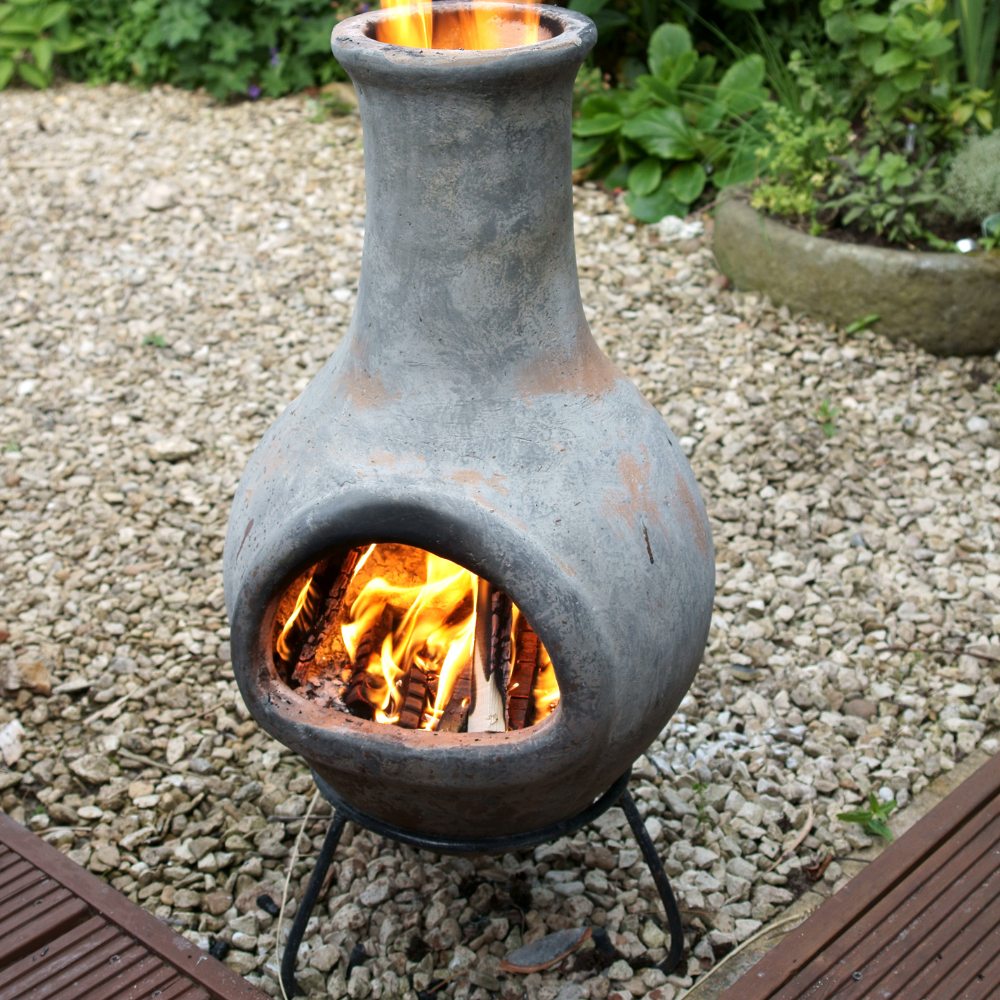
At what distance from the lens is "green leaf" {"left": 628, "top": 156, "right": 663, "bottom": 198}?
14.3ft

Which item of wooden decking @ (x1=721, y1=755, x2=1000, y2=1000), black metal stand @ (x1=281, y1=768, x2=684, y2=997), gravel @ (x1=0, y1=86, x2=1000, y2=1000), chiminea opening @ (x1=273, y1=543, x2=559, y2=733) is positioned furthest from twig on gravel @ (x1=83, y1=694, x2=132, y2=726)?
wooden decking @ (x1=721, y1=755, x2=1000, y2=1000)

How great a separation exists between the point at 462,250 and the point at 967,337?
2687 mm

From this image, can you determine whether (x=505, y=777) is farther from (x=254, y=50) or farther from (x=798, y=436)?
(x=254, y=50)

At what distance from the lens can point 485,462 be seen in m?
1.47

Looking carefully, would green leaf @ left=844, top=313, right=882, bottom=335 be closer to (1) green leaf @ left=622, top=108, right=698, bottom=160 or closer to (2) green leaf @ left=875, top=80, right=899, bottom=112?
(2) green leaf @ left=875, top=80, right=899, bottom=112

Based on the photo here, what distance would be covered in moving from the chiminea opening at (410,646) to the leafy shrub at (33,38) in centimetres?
498

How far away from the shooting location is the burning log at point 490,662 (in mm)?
1743

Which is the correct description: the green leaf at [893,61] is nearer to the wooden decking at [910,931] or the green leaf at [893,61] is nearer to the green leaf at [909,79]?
the green leaf at [909,79]

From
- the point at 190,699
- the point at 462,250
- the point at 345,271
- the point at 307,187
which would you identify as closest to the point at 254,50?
the point at 307,187

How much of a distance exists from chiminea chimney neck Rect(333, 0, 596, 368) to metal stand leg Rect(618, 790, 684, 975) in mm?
887

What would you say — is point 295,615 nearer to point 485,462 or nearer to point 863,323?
point 485,462

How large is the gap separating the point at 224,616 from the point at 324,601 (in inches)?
42.3

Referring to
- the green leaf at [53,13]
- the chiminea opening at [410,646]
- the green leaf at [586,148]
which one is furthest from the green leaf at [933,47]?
the green leaf at [53,13]

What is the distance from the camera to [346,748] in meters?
1.56
